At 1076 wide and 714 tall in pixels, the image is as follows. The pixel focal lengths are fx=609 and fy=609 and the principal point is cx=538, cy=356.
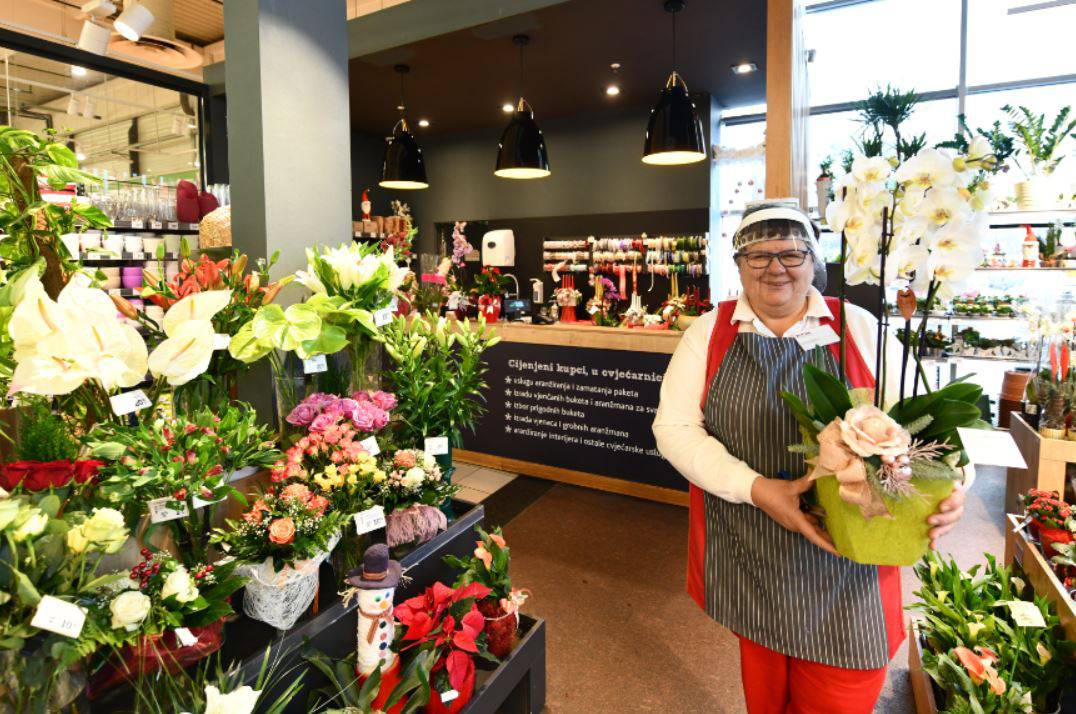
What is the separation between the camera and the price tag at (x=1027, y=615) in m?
1.59

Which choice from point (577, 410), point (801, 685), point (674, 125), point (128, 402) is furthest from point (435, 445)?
point (674, 125)

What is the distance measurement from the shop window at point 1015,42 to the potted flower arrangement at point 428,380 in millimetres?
5966

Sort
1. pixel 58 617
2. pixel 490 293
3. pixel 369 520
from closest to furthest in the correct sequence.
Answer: pixel 58 617 < pixel 369 520 < pixel 490 293

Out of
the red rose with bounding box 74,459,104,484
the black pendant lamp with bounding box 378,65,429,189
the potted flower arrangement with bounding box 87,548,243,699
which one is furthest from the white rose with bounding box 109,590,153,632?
the black pendant lamp with bounding box 378,65,429,189

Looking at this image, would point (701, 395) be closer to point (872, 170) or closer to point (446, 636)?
point (872, 170)

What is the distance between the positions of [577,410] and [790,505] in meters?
3.19

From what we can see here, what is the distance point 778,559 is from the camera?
1.45 meters

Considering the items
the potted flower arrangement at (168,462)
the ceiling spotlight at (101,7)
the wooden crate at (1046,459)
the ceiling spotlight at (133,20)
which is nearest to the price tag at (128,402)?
the potted flower arrangement at (168,462)

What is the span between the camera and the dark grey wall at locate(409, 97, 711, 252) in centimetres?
645

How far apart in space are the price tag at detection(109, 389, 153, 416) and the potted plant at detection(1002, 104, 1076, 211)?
5770 mm

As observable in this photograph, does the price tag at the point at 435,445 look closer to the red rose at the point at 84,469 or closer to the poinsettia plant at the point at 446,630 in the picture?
the poinsettia plant at the point at 446,630

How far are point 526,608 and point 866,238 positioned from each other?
240 centimetres

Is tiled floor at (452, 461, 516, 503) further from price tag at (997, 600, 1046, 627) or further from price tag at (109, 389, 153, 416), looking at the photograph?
price tag at (109, 389, 153, 416)

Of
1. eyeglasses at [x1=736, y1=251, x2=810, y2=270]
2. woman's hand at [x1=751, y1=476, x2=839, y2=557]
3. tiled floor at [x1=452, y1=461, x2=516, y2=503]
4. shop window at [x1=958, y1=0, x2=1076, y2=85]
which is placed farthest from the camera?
shop window at [x1=958, y1=0, x2=1076, y2=85]
